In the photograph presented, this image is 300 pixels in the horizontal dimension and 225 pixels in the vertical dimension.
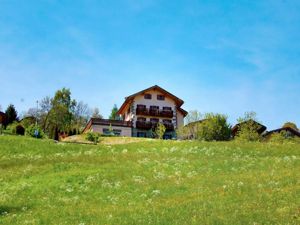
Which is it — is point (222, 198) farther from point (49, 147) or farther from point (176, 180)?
point (49, 147)

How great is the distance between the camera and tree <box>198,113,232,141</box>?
64569mm

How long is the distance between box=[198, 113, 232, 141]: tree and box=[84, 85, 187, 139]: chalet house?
7.70 m

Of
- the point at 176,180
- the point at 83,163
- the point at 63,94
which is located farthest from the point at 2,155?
the point at 63,94

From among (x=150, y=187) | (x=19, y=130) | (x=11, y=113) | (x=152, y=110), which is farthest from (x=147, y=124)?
(x=11, y=113)

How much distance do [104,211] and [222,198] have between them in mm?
7155

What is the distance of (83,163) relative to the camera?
3203cm

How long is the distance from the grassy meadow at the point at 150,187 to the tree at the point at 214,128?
88.9 feet

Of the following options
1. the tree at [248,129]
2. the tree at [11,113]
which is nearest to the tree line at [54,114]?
the tree at [11,113]

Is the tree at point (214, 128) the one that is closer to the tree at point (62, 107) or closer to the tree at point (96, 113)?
the tree at point (62, 107)

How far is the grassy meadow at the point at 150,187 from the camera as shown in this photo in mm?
16391

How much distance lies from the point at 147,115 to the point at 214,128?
15009mm

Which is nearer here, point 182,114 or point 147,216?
point 147,216

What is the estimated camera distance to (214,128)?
216ft

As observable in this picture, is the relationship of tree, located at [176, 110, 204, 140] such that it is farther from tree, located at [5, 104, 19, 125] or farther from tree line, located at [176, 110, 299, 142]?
tree, located at [5, 104, 19, 125]
